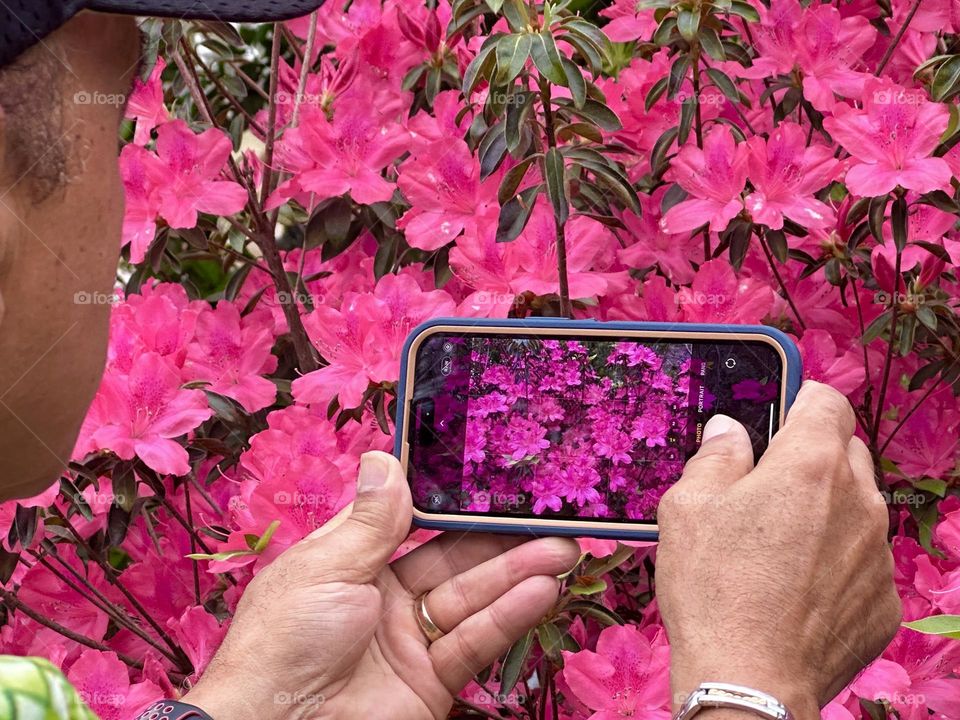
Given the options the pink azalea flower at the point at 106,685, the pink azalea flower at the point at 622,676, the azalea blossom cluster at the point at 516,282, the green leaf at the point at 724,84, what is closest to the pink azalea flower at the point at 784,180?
the azalea blossom cluster at the point at 516,282

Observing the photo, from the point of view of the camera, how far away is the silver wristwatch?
3.17 feet

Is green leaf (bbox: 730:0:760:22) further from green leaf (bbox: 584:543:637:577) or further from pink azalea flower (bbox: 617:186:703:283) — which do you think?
green leaf (bbox: 584:543:637:577)

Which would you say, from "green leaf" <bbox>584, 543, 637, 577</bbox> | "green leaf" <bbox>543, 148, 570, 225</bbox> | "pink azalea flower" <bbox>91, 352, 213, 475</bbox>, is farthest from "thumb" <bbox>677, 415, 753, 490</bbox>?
"pink azalea flower" <bbox>91, 352, 213, 475</bbox>

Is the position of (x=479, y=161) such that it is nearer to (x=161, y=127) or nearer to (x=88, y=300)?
(x=161, y=127)

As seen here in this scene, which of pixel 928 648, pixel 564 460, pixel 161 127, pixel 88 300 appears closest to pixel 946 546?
pixel 928 648

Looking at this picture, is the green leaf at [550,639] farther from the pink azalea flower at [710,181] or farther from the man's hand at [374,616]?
the pink azalea flower at [710,181]

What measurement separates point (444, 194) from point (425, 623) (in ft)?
1.91

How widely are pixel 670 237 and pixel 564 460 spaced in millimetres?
490

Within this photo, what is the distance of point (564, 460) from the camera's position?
1298mm

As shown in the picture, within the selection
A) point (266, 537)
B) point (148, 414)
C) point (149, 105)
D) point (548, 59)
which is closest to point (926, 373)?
point (548, 59)

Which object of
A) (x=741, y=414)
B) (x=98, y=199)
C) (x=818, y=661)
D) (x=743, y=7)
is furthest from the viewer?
(x=743, y=7)

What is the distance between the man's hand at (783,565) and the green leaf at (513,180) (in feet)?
1.59

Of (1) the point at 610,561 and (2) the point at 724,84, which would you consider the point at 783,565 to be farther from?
(2) the point at 724,84

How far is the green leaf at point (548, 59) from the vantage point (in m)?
1.36
